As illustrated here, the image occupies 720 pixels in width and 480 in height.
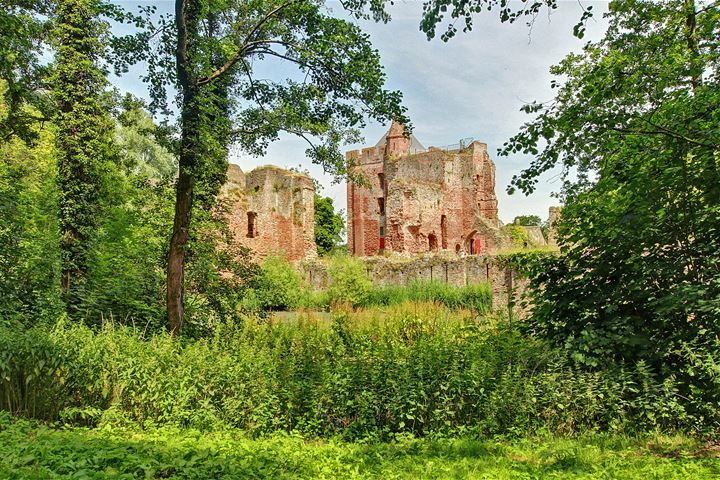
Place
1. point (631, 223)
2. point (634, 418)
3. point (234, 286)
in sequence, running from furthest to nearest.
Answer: point (234, 286) < point (631, 223) < point (634, 418)

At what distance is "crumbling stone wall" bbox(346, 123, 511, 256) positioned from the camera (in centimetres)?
3659

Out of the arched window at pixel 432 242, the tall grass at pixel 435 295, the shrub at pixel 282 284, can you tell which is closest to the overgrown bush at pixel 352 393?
the tall grass at pixel 435 295

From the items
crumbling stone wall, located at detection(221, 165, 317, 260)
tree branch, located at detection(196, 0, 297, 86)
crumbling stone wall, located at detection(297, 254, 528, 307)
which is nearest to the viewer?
tree branch, located at detection(196, 0, 297, 86)

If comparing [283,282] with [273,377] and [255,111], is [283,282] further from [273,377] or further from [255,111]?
[273,377]

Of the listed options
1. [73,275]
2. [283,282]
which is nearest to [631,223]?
[73,275]

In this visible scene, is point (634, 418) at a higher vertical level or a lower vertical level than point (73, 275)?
lower

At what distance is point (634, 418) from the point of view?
19.3ft

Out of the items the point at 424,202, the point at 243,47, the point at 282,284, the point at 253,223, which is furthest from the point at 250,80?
the point at 424,202

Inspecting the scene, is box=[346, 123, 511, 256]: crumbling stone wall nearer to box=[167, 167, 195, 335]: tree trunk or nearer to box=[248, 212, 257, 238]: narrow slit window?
box=[248, 212, 257, 238]: narrow slit window

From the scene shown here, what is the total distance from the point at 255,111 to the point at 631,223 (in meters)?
6.60

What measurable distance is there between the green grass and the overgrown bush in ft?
1.09

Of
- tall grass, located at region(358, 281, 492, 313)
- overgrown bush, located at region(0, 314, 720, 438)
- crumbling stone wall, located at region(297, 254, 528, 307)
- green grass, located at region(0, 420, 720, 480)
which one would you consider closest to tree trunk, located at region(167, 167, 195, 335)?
overgrown bush, located at region(0, 314, 720, 438)

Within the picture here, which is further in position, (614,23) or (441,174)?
(441,174)

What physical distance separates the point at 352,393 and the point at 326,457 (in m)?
1.39
